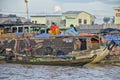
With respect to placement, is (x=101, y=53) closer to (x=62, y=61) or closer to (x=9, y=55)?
(x=62, y=61)

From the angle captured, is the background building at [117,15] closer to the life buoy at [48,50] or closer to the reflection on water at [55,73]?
the life buoy at [48,50]

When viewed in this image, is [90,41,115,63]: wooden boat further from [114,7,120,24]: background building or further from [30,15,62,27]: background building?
[30,15,62,27]: background building

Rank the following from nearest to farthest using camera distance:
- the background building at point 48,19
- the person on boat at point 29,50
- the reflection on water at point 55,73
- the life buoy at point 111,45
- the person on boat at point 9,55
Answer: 1. the reflection on water at point 55,73
2. the person on boat at point 29,50
3. the life buoy at point 111,45
4. the person on boat at point 9,55
5. the background building at point 48,19

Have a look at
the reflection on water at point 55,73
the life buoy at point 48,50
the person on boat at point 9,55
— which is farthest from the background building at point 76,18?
the reflection on water at point 55,73

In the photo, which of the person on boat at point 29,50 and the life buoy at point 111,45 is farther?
the life buoy at point 111,45

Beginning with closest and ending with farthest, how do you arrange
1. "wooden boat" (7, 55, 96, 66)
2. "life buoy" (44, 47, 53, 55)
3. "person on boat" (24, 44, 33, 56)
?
"wooden boat" (7, 55, 96, 66)
"life buoy" (44, 47, 53, 55)
"person on boat" (24, 44, 33, 56)

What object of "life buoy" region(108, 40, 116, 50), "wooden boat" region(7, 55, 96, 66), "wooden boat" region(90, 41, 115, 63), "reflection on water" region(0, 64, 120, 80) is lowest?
"reflection on water" region(0, 64, 120, 80)

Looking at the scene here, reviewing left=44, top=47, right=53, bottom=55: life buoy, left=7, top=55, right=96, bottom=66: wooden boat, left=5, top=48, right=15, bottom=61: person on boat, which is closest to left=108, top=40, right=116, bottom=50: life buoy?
left=7, top=55, right=96, bottom=66: wooden boat

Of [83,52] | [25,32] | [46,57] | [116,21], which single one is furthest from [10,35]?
[116,21]

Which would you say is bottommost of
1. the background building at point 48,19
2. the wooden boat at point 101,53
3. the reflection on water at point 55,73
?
the reflection on water at point 55,73

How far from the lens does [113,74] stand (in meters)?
18.5

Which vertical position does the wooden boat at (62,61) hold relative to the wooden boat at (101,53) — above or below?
below

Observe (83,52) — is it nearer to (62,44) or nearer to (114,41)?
(62,44)

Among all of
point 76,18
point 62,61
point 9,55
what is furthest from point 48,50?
point 76,18
